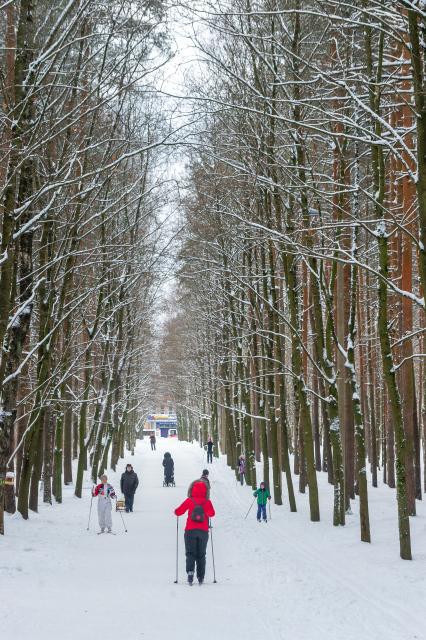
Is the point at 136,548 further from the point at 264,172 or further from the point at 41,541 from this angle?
the point at 264,172

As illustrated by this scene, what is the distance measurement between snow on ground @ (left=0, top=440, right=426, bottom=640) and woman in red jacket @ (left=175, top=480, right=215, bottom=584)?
30cm

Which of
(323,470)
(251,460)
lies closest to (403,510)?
(251,460)

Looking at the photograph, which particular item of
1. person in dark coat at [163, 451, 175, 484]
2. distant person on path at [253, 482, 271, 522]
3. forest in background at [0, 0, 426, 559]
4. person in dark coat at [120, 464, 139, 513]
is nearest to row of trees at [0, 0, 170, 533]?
forest in background at [0, 0, 426, 559]

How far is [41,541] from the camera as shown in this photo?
14.3 m

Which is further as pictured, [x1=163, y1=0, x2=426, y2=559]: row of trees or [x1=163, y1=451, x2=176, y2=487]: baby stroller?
[x1=163, y1=451, x2=176, y2=487]: baby stroller

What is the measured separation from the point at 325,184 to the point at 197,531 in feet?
41.1

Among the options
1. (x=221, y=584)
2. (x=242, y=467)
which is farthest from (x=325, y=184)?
(x=242, y=467)

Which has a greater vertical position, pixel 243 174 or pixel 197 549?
pixel 243 174

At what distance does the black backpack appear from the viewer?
10.8 metres

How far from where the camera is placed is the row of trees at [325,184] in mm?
10344

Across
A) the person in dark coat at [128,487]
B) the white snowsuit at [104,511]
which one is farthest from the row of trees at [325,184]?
the white snowsuit at [104,511]

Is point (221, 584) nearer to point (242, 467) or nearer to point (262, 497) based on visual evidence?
point (262, 497)

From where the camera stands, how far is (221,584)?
10.7 meters

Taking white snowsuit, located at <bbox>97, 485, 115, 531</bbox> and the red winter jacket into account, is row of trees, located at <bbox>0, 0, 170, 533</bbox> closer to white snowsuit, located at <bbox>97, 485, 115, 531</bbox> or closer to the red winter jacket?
white snowsuit, located at <bbox>97, 485, 115, 531</bbox>
